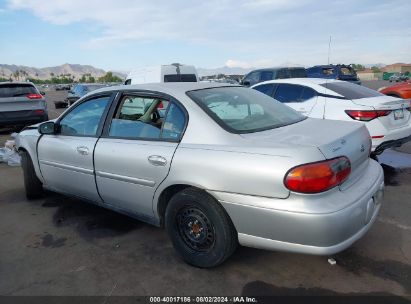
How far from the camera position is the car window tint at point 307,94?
6.32 meters

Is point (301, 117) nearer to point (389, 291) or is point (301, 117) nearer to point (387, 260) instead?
point (387, 260)

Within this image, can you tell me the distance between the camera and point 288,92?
674 centimetres

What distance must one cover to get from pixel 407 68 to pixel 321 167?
11304 centimetres

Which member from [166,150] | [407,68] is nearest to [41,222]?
[166,150]

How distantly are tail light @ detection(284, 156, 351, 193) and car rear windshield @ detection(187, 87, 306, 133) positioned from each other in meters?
0.67

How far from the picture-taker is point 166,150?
10.2 feet

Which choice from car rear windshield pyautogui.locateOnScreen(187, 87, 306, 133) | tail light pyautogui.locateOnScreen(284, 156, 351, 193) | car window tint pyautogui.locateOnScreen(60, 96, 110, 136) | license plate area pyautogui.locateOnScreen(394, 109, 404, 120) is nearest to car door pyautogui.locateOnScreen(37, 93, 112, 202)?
car window tint pyautogui.locateOnScreen(60, 96, 110, 136)

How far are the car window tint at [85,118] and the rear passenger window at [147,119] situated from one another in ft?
0.88

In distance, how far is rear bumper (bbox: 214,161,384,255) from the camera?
249cm

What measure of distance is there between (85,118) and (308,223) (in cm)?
269

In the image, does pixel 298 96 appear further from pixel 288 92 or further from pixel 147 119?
pixel 147 119

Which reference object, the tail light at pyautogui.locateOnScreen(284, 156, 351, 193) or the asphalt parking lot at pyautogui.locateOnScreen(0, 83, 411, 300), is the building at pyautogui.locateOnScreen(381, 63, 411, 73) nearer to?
the asphalt parking lot at pyautogui.locateOnScreen(0, 83, 411, 300)

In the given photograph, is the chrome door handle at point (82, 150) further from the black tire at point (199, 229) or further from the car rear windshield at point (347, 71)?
the car rear windshield at point (347, 71)

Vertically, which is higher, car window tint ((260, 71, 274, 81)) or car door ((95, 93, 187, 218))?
car window tint ((260, 71, 274, 81))
